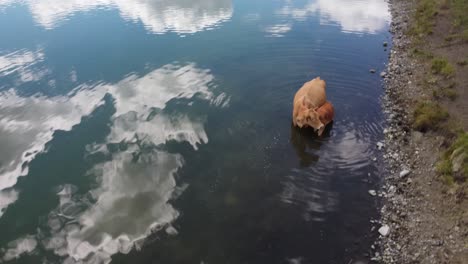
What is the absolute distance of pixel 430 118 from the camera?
16281 millimetres

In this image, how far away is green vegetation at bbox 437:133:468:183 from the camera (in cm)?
1253

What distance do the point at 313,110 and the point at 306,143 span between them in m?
1.65

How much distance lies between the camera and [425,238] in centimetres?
1125

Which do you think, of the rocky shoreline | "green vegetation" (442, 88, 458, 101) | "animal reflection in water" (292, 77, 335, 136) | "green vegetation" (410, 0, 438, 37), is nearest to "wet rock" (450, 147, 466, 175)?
the rocky shoreline

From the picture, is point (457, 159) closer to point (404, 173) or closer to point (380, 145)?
point (404, 173)

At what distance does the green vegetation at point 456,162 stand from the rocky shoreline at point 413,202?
38 centimetres

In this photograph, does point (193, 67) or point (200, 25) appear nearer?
point (193, 67)

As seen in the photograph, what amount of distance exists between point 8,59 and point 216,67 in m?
18.2

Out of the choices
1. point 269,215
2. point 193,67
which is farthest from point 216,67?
point 269,215

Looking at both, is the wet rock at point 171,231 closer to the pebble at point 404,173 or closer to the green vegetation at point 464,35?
the pebble at point 404,173

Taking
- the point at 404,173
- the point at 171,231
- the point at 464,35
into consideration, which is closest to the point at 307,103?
the point at 404,173

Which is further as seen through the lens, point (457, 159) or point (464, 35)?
point (464, 35)

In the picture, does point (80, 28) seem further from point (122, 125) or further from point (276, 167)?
point (276, 167)

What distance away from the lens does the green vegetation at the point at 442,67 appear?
20141 millimetres
